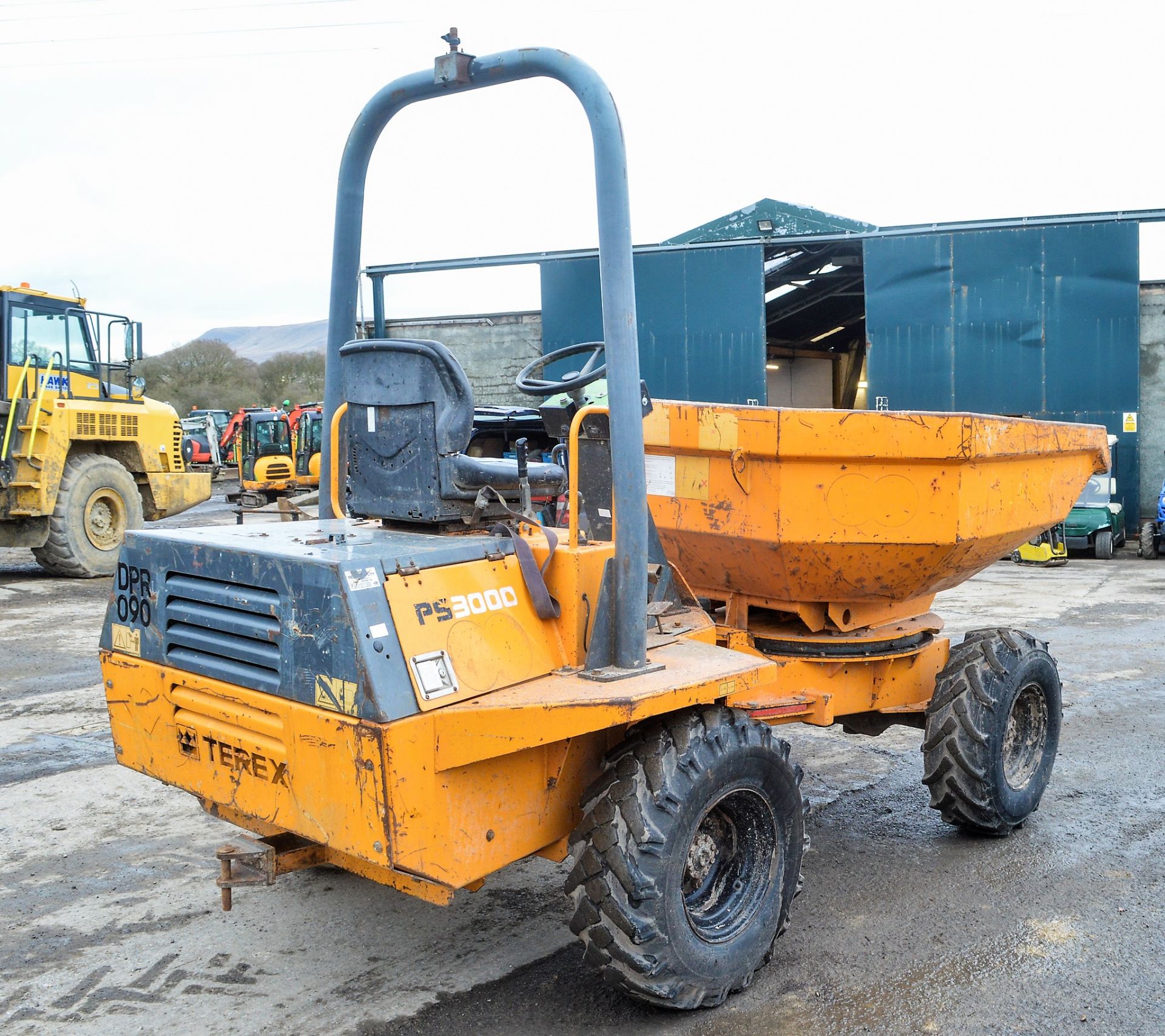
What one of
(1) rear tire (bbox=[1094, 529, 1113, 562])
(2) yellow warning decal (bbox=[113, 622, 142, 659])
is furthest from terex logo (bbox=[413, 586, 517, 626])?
(1) rear tire (bbox=[1094, 529, 1113, 562])

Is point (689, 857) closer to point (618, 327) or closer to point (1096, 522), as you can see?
point (618, 327)

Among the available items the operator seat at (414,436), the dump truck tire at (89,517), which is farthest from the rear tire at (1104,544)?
the operator seat at (414,436)

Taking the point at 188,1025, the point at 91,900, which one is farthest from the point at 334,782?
the point at 91,900

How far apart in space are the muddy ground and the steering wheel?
60.0 inches

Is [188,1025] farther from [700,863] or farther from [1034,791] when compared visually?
[1034,791]

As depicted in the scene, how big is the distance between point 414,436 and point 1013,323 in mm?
15506

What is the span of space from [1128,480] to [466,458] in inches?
621

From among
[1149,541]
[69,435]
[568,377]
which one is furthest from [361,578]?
[1149,541]

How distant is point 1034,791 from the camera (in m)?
4.73

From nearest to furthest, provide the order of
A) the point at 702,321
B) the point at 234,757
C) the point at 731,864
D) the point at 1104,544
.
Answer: the point at 234,757
the point at 731,864
the point at 1104,544
the point at 702,321

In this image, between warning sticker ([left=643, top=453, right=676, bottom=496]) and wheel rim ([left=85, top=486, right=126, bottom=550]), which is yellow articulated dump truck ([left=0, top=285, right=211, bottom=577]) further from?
warning sticker ([left=643, top=453, right=676, bottom=496])

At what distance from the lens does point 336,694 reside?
2805 mm

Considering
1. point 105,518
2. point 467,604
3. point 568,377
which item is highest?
point 568,377

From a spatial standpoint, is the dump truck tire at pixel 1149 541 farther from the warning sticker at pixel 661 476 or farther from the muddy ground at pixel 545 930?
the warning sticker at pixel 661 476
